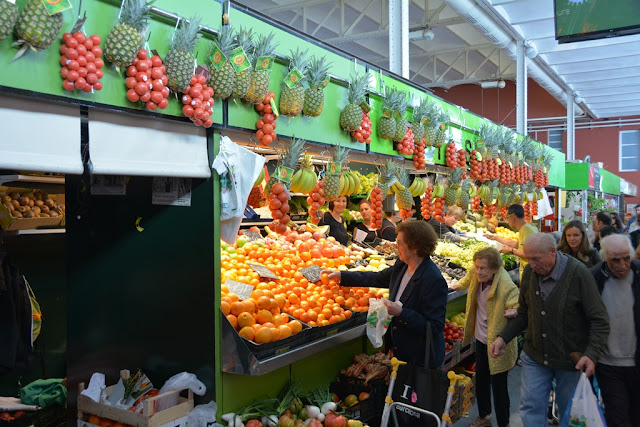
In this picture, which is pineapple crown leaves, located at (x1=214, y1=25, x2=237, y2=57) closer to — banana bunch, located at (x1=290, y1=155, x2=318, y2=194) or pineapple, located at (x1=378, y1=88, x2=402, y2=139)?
banana bunch, located at (x1=290, y1=155, x2=318, y2=194)

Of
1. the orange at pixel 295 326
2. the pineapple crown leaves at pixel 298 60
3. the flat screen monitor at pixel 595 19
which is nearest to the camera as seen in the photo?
the orange at pixel 295 326

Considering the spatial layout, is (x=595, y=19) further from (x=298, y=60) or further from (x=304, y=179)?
(x=304, y=179)

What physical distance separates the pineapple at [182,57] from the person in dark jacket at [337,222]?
4046 millimetres

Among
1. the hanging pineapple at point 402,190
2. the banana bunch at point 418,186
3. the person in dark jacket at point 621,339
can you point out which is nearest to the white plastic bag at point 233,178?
the hanging pineapple at point 402,190

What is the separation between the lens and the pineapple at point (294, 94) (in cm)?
394

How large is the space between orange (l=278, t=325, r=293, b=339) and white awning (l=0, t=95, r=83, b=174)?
1647 mm

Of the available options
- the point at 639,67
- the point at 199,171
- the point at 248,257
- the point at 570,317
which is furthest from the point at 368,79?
the point at 639,67

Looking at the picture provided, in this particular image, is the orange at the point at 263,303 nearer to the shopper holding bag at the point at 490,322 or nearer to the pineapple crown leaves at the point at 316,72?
the pineapple crown leaves at the point at 316,72

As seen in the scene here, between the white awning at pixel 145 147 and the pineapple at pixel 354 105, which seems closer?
the white awning at pixel 145 147

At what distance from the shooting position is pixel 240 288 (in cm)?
391

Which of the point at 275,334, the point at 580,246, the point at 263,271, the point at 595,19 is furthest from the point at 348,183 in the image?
the point at 595,19

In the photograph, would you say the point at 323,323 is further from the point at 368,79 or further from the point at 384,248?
the point at 384,248

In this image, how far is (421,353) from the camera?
3.84 metres

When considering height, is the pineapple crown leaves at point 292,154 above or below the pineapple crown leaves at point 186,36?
below
